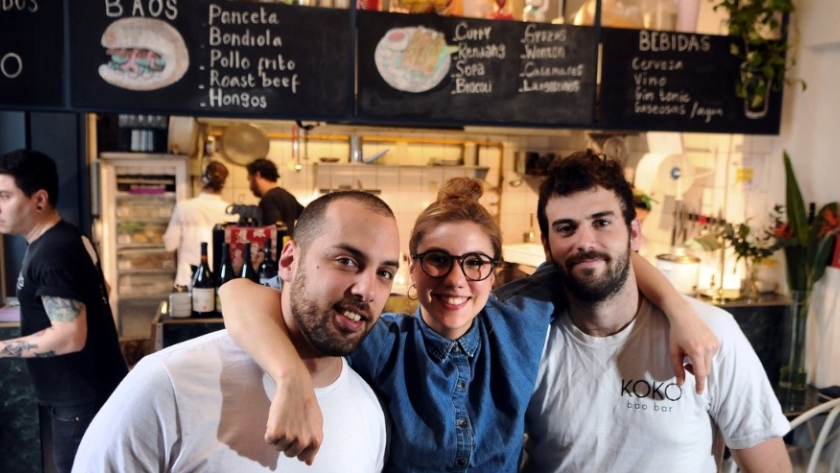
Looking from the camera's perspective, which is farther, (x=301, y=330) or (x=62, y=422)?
(x=62, y=422)

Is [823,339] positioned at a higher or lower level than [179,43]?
lower

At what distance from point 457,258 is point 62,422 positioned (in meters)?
2.02

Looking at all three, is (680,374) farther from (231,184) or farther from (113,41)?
(231,184)

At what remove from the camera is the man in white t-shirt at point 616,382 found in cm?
167

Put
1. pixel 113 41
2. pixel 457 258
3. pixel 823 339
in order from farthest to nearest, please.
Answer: pixel 823 339
pixel 113 41
pixel 457 258

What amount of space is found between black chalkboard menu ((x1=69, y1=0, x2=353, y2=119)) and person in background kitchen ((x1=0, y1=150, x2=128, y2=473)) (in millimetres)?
393

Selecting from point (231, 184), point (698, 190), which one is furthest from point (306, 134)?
point (698, 190)

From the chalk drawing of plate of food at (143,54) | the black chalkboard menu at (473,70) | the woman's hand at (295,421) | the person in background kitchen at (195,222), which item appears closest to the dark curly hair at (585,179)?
the woman's hand at (295,421)

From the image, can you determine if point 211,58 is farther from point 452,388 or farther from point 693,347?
point 693,347

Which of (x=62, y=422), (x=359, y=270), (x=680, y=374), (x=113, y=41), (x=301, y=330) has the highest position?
(x=113, y=41)

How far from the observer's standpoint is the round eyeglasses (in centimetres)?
147

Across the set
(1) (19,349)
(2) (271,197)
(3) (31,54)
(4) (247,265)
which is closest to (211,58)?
(3) (31,54)

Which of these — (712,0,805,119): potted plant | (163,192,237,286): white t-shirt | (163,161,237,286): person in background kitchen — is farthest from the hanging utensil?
(712,0,805,119): potted plant

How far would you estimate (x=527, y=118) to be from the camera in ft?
10.2
